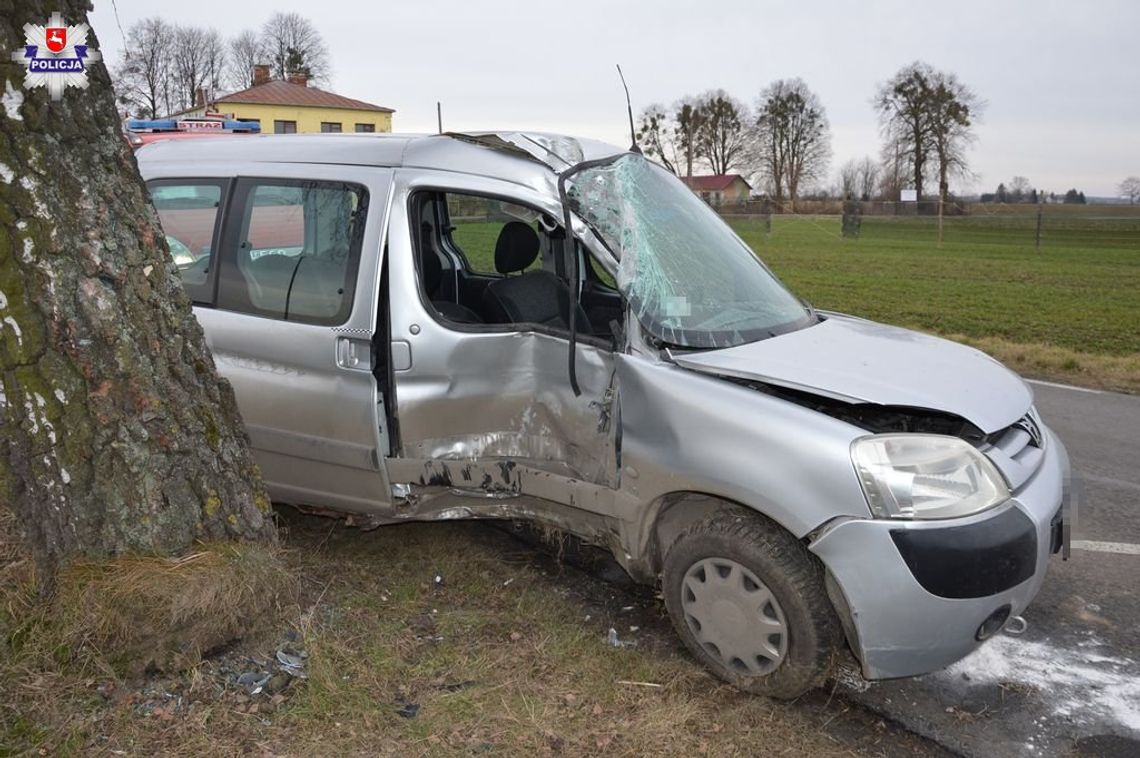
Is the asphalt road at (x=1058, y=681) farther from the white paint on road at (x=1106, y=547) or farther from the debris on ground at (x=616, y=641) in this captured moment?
the debris on ground at (x=616, y=641)

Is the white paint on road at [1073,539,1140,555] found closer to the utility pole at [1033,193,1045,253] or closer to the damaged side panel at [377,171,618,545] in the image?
the damaged side panel at [377,171,618,545]

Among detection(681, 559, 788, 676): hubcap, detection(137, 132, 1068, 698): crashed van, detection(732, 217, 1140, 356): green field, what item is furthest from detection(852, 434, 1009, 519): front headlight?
detection(732, 217, 1140, 356): green field

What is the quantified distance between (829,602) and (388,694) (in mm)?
1482

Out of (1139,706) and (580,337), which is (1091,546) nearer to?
(1139,706)

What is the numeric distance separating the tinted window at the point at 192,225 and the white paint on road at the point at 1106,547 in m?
4.33

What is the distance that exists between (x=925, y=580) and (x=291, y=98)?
57009 millimetres

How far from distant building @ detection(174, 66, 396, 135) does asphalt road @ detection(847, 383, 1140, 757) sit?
167ft

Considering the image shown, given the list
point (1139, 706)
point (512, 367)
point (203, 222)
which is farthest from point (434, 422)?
point (1139, 706)

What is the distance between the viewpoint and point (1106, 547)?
4.69 meters

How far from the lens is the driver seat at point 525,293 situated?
396cm

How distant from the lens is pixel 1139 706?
3.31 meters

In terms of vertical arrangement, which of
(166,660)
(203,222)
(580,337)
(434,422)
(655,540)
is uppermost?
(203,222)

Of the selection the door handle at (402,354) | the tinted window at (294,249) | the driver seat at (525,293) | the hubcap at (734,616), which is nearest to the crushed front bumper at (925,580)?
the hubcap at (734,616)

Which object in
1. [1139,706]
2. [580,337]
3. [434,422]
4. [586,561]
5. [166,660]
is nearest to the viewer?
[166,660]
